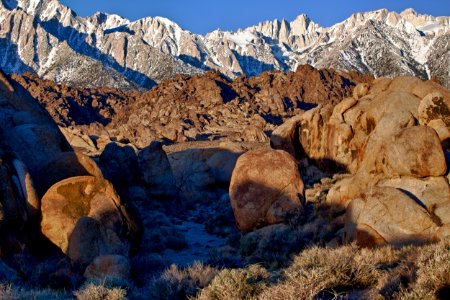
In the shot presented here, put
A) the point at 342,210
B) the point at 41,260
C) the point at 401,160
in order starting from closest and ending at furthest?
the point at 41,260 → the point at 401,160 → the point at 342,210

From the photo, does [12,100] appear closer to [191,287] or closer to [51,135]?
[51,135]

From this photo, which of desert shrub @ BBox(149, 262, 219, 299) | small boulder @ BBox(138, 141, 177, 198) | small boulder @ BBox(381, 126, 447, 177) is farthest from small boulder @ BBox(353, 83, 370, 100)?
desert shrub @ BBox(149, 262, 219, 299)

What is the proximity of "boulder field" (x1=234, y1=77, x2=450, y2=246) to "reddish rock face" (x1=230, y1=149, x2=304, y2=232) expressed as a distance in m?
0.04

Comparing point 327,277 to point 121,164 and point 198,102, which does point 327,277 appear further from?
point 198,102

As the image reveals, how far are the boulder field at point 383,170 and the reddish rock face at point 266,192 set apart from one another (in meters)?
0.04

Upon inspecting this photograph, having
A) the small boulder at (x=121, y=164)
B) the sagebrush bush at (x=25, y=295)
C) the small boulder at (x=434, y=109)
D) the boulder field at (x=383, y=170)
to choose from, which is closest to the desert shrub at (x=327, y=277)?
the boulder field at (x=383, y=170)

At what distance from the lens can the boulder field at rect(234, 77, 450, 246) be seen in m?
12.7

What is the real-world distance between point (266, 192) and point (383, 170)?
13.9 feet

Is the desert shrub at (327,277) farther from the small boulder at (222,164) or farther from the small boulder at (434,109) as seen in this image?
the small boulder at (222,164)

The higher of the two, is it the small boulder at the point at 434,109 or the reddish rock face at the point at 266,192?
the small boulder at the point at 434,109

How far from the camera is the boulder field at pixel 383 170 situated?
41.5ft

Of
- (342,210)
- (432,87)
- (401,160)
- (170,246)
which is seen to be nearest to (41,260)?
(170,246)

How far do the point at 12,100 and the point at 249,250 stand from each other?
12857 millimetres

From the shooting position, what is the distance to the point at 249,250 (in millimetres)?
15586
